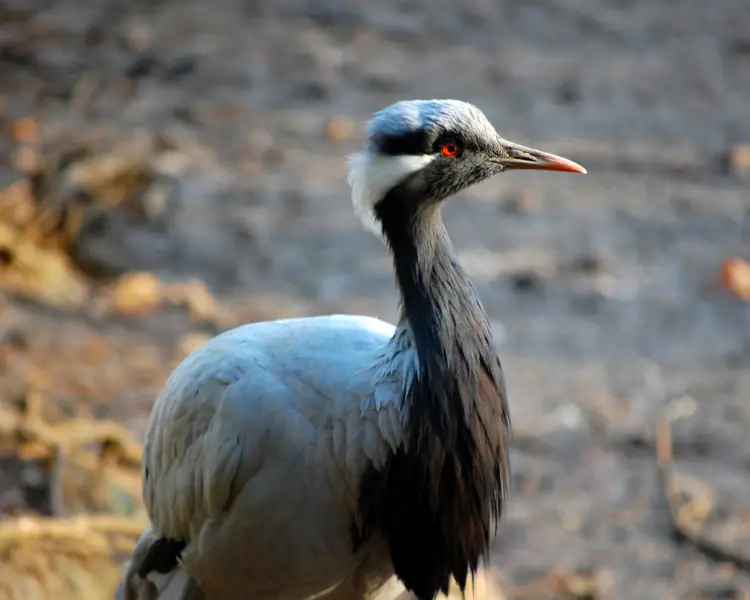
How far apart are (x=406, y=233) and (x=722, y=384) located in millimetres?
3178

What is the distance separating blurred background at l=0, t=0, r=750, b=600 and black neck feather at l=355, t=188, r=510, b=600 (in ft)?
4.76

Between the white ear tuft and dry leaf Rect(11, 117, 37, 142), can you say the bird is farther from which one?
dry leaf Rect(11, 117, 37, 142)

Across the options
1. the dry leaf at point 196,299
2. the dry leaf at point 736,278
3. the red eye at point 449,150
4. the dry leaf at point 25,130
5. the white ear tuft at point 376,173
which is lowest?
the dry leaf at point 196,299

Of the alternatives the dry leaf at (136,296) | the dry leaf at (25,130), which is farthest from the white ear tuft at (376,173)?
the dry leaf at (25,130)

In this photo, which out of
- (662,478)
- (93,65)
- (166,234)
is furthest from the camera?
(93,65)

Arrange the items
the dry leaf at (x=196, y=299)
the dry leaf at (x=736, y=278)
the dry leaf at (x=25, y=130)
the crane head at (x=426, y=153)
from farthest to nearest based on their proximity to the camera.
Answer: the dry leaf at (x=25, y=130) < the dry leaf at (x=736, y=278) < the dry leaf at (x=196, y=299) < the crane head at (x=426, y=153)

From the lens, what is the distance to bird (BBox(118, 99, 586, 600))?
122 inches

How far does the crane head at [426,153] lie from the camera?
10.0 ft

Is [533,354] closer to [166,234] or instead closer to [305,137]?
[166,234]

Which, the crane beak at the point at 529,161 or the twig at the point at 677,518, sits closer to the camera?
the crane beak at the point at 529,161

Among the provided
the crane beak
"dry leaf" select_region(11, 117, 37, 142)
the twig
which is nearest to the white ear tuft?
the crane beak

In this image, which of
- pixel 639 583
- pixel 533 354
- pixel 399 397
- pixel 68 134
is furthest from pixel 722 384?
pixel 68 134

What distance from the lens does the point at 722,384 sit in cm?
581

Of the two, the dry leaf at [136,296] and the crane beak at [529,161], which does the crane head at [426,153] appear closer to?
the crane beak at [529,161]
